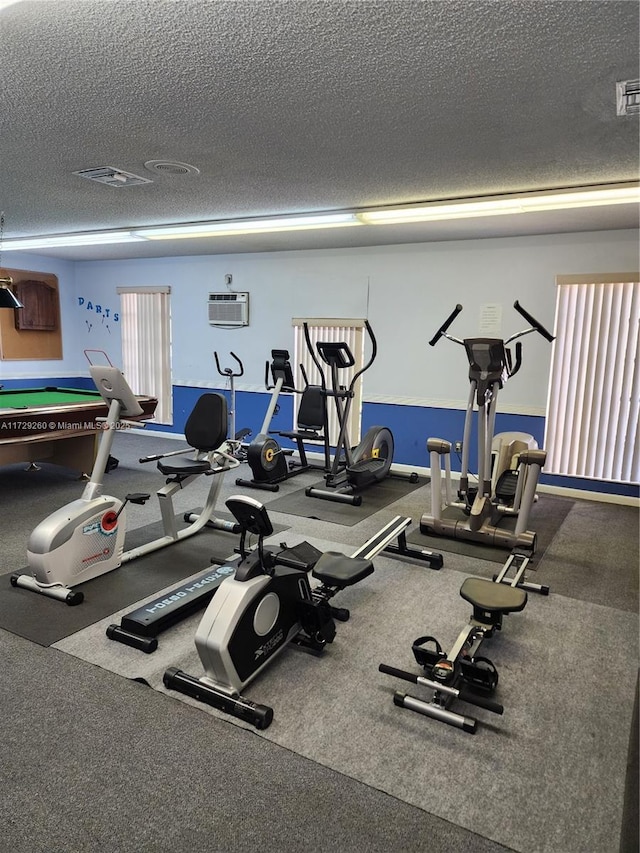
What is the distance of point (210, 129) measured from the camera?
113 inches

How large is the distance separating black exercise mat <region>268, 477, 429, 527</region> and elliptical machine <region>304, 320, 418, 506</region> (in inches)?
3.2

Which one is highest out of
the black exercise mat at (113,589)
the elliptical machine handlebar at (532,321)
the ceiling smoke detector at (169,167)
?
the ceiling smoke detector at (169,167)

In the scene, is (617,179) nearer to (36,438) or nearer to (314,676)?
(314,676)

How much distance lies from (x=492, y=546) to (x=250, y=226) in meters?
3.67

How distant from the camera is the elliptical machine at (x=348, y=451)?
510 centimetres

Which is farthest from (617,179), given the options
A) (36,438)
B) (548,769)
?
(36,438)

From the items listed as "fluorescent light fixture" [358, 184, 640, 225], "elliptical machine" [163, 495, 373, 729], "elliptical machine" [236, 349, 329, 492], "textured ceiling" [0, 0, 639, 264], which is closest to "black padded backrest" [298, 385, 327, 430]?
"elliptical machine" [236, 349, 329, 492]

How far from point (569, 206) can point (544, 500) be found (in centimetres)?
269

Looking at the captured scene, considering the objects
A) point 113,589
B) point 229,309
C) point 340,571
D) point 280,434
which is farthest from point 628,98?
point 229,309

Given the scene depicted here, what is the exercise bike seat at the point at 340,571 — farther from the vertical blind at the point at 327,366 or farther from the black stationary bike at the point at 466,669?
the vertical blind at the point at 327,366

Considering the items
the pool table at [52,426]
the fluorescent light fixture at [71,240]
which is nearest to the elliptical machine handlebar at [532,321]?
the pool table at [52,426]

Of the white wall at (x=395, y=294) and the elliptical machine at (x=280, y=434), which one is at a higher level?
the white wall at (x=395, y=294)

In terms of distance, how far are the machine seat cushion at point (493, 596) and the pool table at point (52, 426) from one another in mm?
3458

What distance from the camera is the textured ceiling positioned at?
1.83 meters
